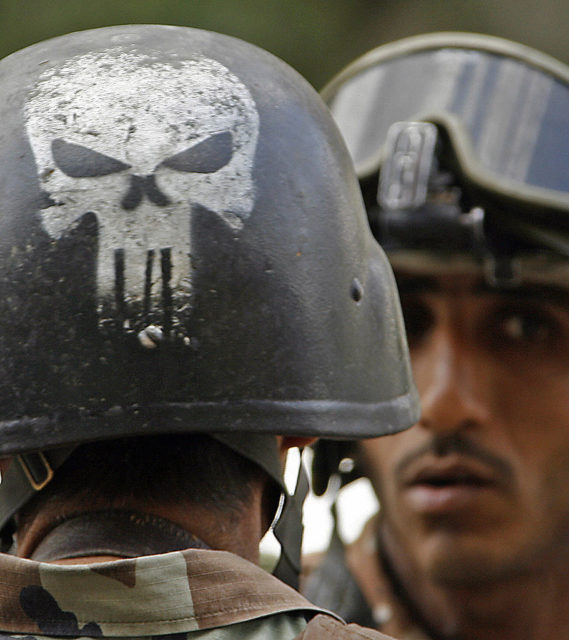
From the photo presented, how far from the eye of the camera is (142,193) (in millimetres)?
1479

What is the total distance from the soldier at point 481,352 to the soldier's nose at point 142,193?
56.4 inches

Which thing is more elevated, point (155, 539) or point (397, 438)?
point (155, 539)

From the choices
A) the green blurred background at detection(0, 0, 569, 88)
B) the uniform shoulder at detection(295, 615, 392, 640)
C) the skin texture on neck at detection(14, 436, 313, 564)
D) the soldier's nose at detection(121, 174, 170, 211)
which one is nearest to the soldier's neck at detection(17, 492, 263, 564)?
the skin texture on neck at detection(14, 436, 313, 564)

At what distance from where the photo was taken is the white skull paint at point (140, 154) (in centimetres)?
146

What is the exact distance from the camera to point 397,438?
2.90 m

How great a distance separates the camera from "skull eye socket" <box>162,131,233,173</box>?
1497 millimetres

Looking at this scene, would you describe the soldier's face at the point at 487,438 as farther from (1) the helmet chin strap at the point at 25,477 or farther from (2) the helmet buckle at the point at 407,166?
(1) the helmet chin strap at the point at 25,477

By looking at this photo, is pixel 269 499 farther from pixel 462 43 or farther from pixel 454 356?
pixel 462 43

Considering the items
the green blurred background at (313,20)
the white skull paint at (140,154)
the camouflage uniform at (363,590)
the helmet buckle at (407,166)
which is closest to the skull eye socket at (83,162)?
the white skull paint at (140,154)

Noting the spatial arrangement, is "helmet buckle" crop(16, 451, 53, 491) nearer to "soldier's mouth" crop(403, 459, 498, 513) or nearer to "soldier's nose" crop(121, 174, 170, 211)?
"soldier's nose" crop(121, 174, 170, 211)

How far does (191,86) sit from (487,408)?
1.50m

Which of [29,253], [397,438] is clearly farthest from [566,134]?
[29,253]

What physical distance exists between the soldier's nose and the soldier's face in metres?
1.47

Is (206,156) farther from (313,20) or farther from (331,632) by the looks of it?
(313,20)
